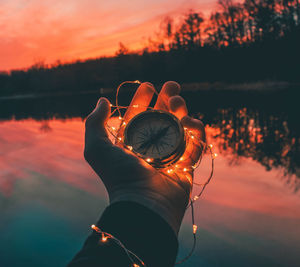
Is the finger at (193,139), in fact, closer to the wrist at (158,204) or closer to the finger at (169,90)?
the finger at (169,90)

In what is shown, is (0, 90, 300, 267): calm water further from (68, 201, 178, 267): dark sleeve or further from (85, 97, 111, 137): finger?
(85, 97, 111, 137): finger

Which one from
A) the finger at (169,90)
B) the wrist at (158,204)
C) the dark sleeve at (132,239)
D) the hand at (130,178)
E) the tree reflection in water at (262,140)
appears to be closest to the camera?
the dark sleeve at (132,239)

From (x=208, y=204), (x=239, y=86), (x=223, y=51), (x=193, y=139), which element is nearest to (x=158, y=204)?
(x=193, y=139)

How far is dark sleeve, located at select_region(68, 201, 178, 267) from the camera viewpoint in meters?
1.70

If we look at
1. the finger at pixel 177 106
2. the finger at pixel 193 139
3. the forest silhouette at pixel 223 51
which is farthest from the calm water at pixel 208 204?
the forest silhouette at pixel 223 51

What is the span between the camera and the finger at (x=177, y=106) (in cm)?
314

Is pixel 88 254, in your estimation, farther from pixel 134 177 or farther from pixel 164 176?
pixel 164 176

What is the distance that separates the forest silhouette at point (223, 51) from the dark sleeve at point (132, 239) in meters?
35.5


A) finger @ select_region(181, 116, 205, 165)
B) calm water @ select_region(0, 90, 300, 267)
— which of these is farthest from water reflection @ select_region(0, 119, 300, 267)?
finger @ select_region(181, 116, 205, 165)

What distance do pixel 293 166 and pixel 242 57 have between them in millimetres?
35434

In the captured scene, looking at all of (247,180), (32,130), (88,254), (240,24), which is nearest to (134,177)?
(88,254)

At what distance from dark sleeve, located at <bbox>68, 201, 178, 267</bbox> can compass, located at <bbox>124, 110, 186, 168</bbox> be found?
886mm

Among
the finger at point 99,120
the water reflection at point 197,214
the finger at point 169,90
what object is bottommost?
the water reflection at point 197,214

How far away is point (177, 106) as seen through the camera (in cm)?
317
